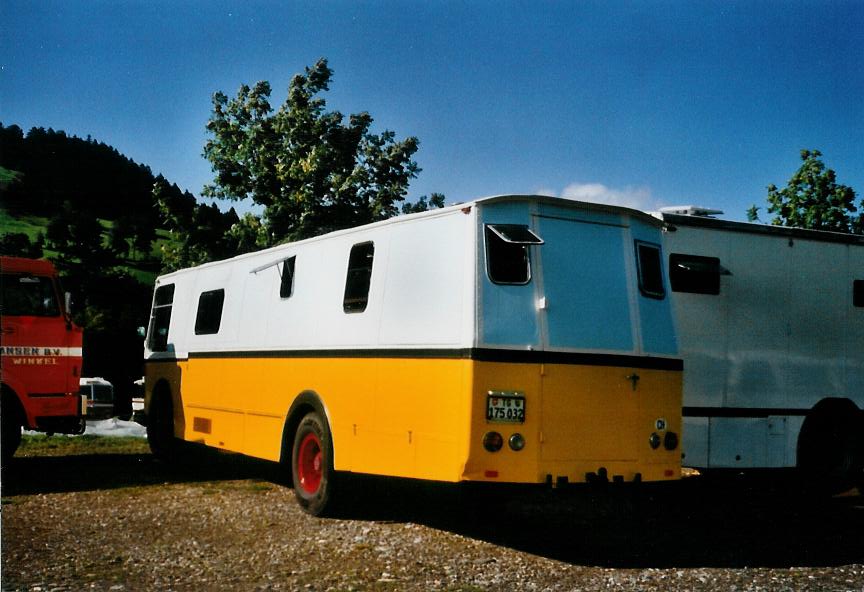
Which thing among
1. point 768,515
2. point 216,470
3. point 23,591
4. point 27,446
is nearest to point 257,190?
point 27,446

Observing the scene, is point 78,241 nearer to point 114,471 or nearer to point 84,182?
point 84,182

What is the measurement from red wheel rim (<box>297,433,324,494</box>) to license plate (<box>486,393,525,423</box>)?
2.87m

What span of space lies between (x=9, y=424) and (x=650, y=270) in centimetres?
848

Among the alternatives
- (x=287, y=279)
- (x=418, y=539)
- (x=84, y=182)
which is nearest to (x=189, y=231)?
(x=287, y=279)

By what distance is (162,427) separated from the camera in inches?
594

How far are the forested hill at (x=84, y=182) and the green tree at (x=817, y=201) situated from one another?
3013cm

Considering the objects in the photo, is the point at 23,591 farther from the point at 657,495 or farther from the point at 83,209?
the point at 83,209

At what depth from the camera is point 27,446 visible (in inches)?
669

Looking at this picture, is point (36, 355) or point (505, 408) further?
point (36, 355)

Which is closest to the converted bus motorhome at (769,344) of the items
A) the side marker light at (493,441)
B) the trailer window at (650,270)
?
the trailer window at (650,270)

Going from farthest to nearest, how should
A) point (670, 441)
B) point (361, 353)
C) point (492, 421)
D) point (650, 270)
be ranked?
1. point (361, 353)
2. point (650, 270)
3. point (670, 441)
4. point (492, 421)

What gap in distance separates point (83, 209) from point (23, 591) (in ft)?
220

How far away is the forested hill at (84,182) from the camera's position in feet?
172

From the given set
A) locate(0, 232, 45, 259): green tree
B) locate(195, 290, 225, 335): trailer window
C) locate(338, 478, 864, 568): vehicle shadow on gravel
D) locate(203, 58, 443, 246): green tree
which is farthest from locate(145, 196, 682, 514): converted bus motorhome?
locate(203, 58, 443, 246): green tree
